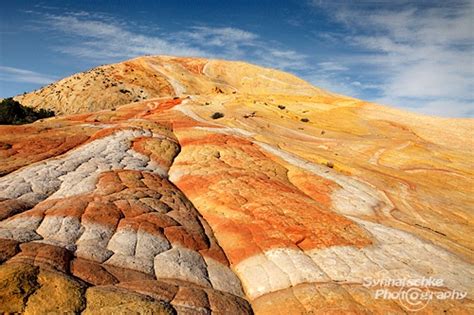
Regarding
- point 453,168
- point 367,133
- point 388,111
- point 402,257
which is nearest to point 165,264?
point 402,257

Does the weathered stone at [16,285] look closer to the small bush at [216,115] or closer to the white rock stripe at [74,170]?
the white rock stripe at [74,170]

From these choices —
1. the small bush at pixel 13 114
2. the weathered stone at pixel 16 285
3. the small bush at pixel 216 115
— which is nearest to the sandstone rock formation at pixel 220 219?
the weathered stone at pixel 16 285

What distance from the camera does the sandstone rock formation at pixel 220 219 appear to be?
12273 mm

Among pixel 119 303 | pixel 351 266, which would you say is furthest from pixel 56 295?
pixel 351 266

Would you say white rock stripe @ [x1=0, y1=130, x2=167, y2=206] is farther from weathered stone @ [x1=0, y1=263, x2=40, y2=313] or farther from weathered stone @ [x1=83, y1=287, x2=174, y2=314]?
weathered stone @ [x1=83, y1=287, x2=174, y2=314]

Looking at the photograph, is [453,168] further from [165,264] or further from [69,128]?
[69,128]

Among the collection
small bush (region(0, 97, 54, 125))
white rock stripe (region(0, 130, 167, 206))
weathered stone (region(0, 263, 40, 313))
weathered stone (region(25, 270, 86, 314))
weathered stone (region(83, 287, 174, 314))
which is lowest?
small bush (region(0, 97, 54, 125))

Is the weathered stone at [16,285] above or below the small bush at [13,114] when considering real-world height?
above

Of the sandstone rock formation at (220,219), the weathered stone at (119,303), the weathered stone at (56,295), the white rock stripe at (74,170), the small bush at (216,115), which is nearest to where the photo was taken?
the weathered stone at (56,295)

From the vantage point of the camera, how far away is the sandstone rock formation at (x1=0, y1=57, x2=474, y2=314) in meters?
12.3

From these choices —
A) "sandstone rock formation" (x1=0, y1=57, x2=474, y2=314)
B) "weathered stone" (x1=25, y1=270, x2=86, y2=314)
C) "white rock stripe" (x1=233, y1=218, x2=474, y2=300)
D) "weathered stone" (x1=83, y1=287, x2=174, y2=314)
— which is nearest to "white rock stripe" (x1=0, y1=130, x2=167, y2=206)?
"sandstone rock formation" (x1=0, y1=57, x2=474, y2=314)

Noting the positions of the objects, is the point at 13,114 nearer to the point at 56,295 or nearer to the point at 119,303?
the point at 56,295

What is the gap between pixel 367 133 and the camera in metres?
46.6

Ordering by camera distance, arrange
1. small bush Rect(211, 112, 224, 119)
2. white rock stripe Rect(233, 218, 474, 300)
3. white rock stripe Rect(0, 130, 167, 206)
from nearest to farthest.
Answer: white rock stripe Rect(233, 218, 474, 300), white rock stripe Rect(0, 130, 167, 206), small bush Rect(211, 112, 224, 119)
